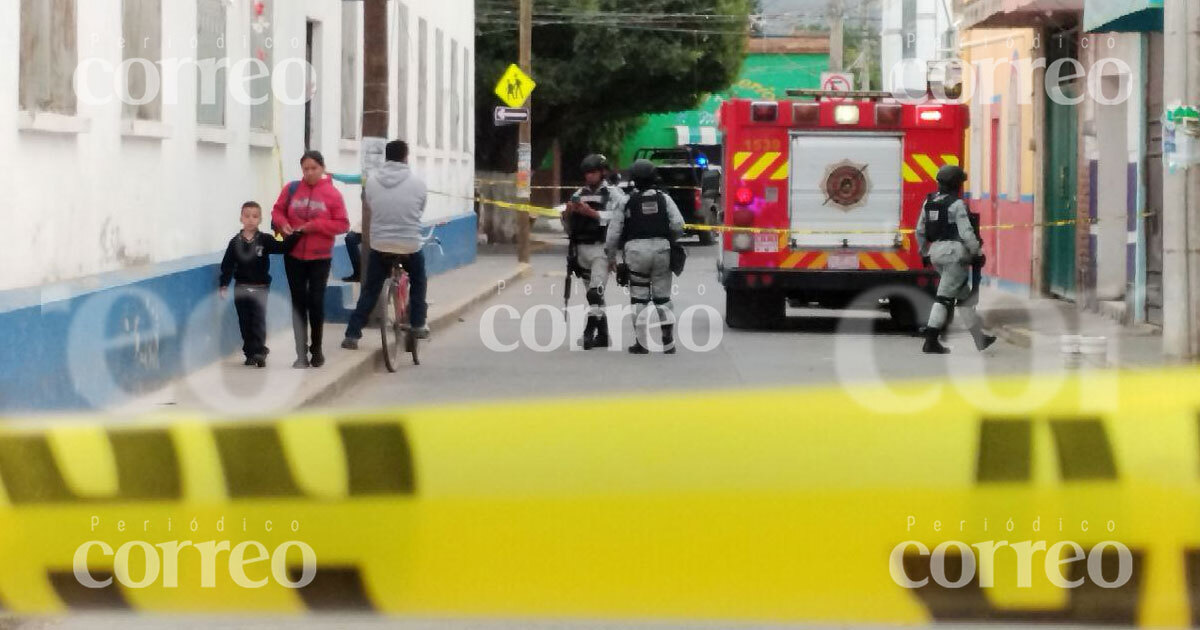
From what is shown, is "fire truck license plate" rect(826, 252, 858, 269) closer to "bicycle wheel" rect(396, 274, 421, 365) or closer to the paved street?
the paved street

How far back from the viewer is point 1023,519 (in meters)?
4.53

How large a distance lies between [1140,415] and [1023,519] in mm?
349

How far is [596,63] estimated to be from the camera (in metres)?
43.5

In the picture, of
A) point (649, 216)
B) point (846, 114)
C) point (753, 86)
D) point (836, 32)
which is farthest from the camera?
point (753, 86)

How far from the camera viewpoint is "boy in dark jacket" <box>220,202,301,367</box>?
46.1ft

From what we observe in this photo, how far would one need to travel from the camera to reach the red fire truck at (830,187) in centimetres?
1966

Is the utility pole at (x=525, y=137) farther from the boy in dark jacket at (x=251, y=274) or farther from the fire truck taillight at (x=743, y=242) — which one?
the boy in dark jacket at (x=251, y=274)

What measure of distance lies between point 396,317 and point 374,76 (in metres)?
3.05

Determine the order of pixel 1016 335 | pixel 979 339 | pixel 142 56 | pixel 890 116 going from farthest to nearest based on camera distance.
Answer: pixel 890 116, pixel 1016 335, pixel 979 339, pixel 142 56

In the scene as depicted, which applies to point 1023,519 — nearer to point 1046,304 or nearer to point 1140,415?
point 1140,415

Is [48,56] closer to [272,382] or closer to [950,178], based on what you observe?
[272,382]

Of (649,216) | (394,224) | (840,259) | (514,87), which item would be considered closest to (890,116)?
(840,259)

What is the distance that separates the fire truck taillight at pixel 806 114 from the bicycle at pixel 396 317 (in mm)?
5124

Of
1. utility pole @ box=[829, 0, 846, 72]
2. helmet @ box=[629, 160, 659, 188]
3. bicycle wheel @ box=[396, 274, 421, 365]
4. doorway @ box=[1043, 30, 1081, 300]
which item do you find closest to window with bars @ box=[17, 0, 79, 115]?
bicycle wheel @ box=[396, 274, 421, 365]
